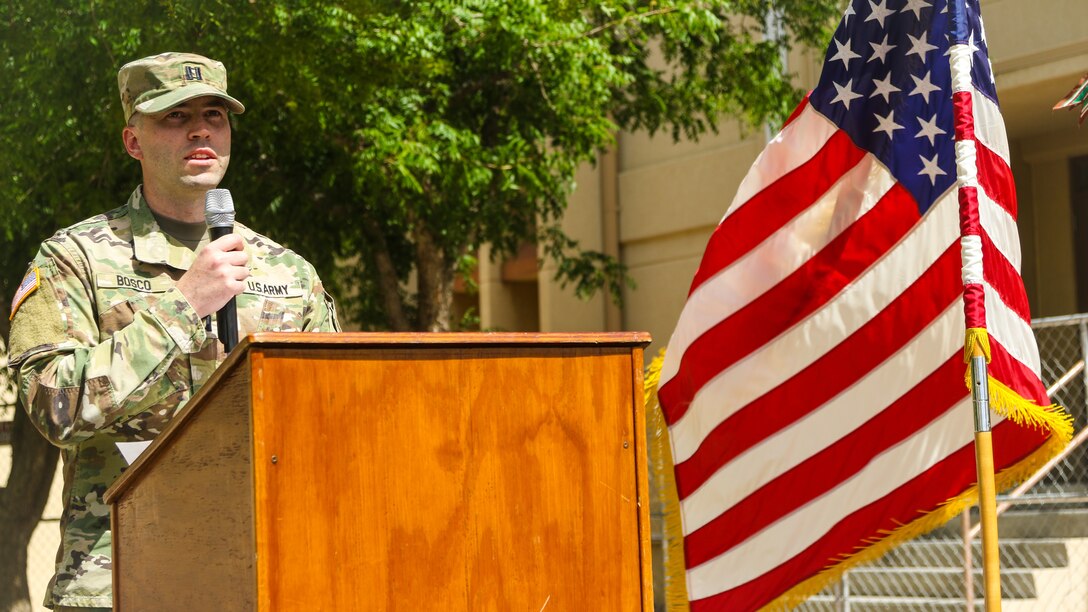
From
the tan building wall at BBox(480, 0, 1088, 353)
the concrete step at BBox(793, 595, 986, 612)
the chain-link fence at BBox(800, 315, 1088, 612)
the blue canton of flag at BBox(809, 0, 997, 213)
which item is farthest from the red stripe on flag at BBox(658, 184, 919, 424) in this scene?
the tan building wall at BBox(480, 0, 1088, 353)

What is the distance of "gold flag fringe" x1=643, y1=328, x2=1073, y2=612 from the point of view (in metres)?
4.16

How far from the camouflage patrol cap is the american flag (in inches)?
85.3

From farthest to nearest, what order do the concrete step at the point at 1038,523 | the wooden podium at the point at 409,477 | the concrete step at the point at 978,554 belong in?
the concrete step at the point at 1038,523
the concrete step at the point at 978,554
the wooden podium at the point at 409,477

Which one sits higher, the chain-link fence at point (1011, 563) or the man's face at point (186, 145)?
the man's face at point (186, 145)

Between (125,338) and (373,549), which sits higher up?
(125,338)

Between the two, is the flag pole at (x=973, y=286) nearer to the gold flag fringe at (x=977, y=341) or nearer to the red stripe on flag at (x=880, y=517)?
the gold flag fringe at (x=977, y=341)

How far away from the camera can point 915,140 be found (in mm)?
4539

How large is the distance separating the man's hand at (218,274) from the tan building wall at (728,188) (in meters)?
8.57

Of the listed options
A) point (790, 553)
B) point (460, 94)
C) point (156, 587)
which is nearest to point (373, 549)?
point (156, 587)

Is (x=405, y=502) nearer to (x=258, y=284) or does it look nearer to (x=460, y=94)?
(x=258, y=284)

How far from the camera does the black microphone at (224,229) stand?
268 centimetres

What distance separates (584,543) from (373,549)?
38cm

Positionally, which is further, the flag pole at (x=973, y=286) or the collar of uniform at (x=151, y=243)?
the flag pole at (x=973, y=286)

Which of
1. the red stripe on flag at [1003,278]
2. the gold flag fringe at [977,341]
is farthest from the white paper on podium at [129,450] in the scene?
the red stripe on flag at [1003,278]
